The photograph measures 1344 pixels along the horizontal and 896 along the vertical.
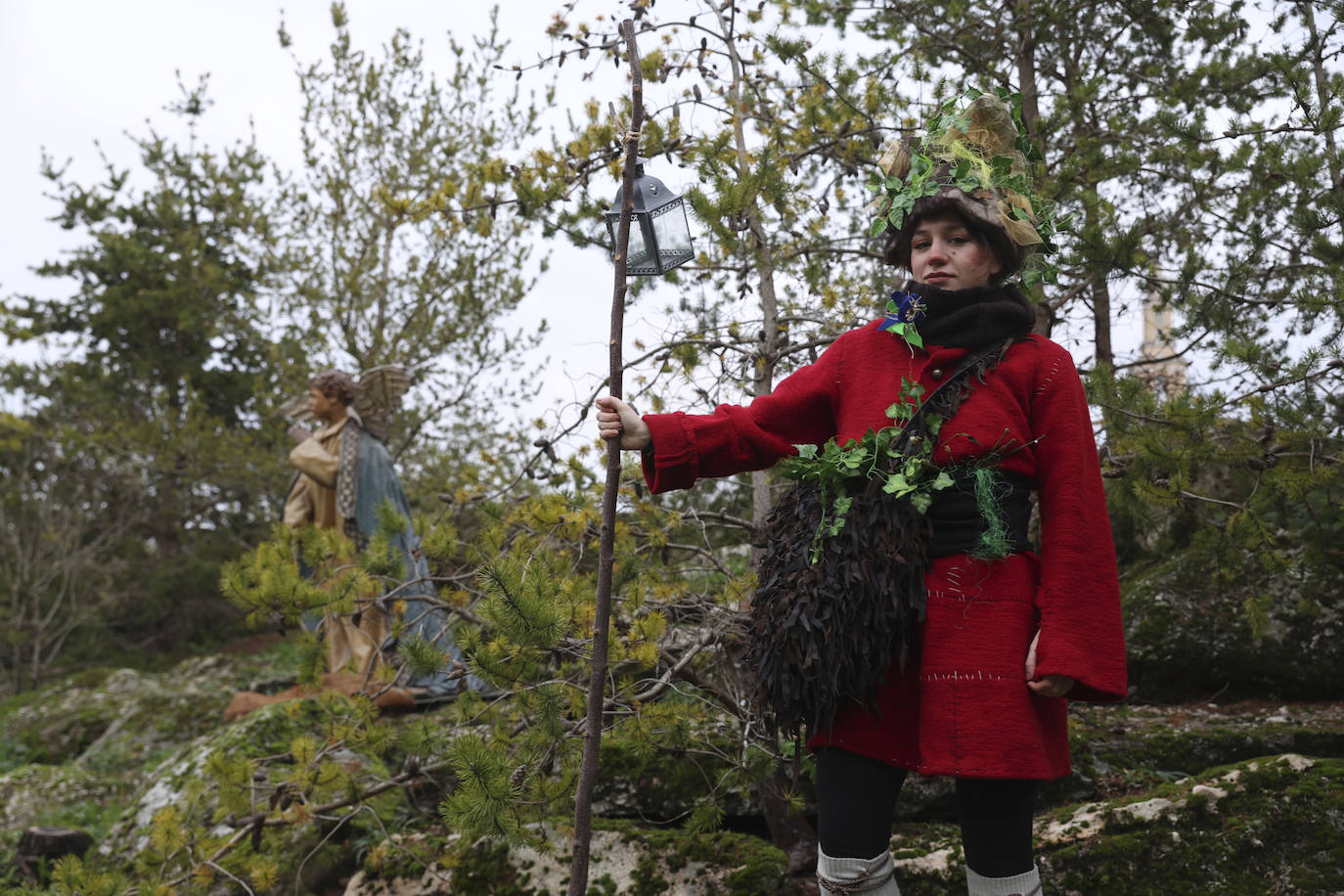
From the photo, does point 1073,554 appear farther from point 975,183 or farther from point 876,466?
point 975,183

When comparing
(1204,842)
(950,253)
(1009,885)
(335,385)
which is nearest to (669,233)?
(950,253)

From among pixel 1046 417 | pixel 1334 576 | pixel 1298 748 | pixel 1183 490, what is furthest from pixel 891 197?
pixel 1334 576

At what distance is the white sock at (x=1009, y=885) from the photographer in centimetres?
185

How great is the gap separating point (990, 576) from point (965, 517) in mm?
120

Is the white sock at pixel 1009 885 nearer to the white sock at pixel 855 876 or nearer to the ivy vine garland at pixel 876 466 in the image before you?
the white sock at pixel 855 876

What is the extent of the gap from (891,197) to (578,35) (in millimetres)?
1334

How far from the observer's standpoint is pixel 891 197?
85.7 inches

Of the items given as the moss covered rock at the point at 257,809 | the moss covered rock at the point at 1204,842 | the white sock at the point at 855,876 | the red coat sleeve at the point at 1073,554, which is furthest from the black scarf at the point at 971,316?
the moss covered rock at the point at 257,809

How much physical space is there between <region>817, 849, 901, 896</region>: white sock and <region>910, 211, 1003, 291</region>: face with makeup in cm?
116

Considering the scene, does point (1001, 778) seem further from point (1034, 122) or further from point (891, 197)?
point (1034, 122)

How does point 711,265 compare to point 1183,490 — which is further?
Answer: point 711,265

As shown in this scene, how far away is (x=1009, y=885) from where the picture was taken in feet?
6.07

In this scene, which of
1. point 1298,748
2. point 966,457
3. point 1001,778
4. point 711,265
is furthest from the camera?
point 711,265

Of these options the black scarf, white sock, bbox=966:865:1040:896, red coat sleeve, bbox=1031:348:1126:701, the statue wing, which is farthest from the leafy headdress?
the statue wing
